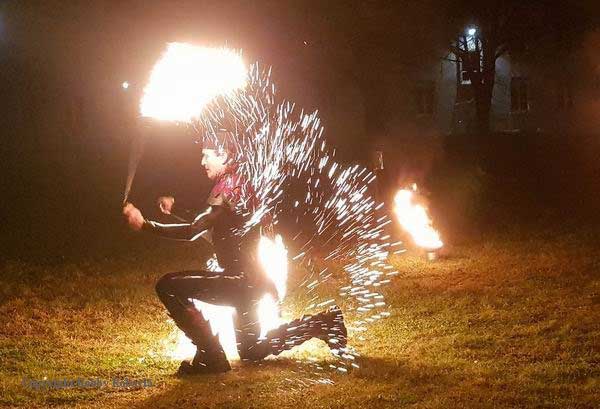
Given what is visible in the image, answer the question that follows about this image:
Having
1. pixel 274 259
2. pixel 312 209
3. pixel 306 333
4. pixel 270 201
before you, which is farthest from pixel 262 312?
pixel 312 209

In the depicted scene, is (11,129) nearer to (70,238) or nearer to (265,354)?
(70,238)

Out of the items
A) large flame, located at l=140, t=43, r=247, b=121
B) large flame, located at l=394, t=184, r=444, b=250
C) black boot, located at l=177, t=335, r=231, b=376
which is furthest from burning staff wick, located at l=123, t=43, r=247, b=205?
large flame, located at l=394, t=184, r=444, b=250

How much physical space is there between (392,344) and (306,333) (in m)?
1.04

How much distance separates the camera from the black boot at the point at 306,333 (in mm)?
6664

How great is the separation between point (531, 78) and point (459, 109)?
13.2 ft

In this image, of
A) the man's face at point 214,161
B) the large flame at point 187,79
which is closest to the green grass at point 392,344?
the man's face at point 214,161

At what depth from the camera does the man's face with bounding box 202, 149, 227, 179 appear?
647cm

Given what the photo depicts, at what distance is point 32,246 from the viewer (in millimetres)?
14125

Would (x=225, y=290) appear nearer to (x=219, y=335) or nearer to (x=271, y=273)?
(x=219, y=335)

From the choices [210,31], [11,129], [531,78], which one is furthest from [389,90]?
[11,129]

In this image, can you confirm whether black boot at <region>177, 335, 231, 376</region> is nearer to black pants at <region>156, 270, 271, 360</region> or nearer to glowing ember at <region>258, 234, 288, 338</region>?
black pants at <region>156, 270, 271, 360</region>

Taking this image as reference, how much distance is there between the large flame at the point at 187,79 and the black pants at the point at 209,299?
1.58 metres

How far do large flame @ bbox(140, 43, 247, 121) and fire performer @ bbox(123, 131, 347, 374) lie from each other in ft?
2.22

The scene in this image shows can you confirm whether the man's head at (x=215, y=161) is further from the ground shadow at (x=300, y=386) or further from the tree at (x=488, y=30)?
the tree at (x=488, y=30)
